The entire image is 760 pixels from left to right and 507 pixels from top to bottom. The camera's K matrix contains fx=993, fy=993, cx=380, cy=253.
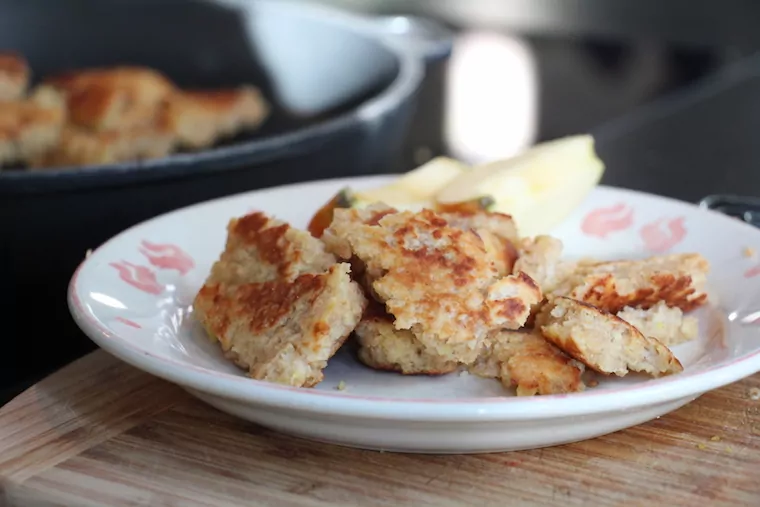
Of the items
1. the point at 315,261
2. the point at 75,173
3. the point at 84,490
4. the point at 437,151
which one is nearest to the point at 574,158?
the point at 315,261

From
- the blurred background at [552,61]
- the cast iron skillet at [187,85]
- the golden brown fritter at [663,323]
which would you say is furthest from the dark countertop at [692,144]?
the golden brown fritter at [663,323]

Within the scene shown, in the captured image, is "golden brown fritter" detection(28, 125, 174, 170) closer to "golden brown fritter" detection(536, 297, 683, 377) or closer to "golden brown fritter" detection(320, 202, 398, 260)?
"golden brown fritter" detection(320, 202, 398, 260)

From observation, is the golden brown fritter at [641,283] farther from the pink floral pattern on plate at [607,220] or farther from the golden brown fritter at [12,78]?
the golden brown fritter at [12,78]

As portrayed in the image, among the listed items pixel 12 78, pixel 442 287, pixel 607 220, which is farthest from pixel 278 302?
pixel 12 78

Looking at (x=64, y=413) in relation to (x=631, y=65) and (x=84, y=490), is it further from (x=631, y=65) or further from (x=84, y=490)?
(x=631, y=65)

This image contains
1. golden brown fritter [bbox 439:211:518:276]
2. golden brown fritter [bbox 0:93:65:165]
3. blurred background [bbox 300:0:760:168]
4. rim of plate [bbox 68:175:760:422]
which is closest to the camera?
rim of plate [bbox 68:175:760:422]

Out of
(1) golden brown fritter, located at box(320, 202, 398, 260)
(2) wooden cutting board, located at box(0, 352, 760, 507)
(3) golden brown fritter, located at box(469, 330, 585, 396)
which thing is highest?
(1) golden brown fritter, located at box(320, 202, 398, 260)

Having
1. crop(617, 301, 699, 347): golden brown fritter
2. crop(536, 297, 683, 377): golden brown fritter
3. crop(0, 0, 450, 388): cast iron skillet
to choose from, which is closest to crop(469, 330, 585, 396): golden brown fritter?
crop(536, 297, 683, 377): golden brown fritter

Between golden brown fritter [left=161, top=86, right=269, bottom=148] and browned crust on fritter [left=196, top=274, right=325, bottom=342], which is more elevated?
browned crust on fritter [left=196, top=274, right=325, bottom=342]
